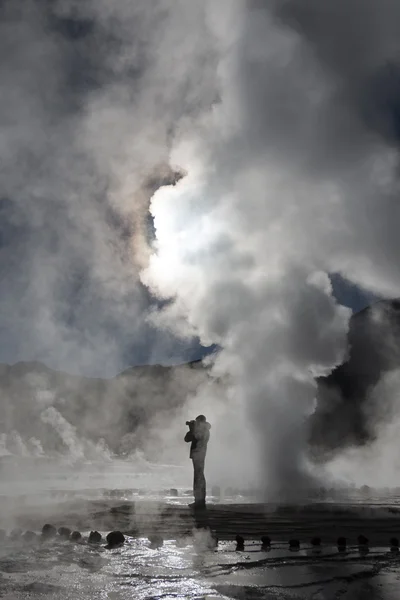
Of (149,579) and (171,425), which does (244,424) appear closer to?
(149,579)

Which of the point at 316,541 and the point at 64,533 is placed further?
the point at 64,533

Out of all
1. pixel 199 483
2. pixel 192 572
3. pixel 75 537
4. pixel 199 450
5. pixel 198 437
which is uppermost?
Result: pixel 198 437

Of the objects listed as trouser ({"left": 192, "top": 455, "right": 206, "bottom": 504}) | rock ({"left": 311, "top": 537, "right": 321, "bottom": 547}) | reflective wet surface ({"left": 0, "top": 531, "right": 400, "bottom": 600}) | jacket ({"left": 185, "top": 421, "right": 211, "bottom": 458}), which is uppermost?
jacket ({"left": 185, "top": 421, "right": 211, "bottom": 458})

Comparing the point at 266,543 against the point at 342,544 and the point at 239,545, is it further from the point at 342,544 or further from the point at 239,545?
the point at 342,544

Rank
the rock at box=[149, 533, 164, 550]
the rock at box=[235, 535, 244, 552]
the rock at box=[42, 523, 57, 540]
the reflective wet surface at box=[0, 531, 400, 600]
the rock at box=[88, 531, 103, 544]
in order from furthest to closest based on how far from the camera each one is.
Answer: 1. the rock at box=[42, 523, 57, 540]
2. the rock at box=[88, 531, 103, 544]
3. the rock at box=[149, 533, 164, 550]
4. the rock at box=[235, 535, 244, 552]
5. the reflective wet surface at box=[0, 531, 400, 600]

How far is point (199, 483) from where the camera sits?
17047mm

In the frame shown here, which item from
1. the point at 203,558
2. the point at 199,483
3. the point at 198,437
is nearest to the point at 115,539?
the point at 203,558

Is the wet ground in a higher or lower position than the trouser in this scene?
lower

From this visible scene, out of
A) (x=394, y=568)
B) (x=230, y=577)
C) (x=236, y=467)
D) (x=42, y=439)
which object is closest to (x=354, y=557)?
(x=394, y=568)

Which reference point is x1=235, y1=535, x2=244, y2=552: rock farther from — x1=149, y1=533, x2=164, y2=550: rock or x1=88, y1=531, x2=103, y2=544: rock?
x1=88, y1=531, x2=103, y2=544: rock

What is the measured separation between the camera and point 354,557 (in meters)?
8.84

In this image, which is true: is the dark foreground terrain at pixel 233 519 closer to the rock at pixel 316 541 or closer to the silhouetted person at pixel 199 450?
the rock at pixel 316 541

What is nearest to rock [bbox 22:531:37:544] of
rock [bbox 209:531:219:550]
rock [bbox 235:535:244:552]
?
rock [bbox 209:531:219:550]

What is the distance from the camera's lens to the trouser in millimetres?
16734
